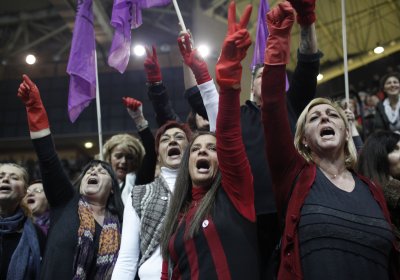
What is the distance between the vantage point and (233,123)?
1.79 m

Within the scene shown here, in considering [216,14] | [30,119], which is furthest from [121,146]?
[216,14]

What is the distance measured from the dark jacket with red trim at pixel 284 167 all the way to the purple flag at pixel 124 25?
1812 mm

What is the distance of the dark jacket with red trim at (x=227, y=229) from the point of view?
1.70 meters

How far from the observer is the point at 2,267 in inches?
103

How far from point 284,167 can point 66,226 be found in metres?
1.26

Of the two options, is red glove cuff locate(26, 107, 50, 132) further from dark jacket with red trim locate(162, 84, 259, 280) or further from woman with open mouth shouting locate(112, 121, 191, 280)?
dark jacket with red trim locate(162, 84, 259, 280)

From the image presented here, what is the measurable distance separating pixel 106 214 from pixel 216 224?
4.00 ft

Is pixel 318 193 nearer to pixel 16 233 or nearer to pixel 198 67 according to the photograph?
pixel 198 67

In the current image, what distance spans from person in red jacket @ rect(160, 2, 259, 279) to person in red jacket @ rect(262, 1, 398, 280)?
12cm

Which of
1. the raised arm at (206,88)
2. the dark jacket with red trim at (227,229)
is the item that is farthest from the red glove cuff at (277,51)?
the raised arm at (206,88)

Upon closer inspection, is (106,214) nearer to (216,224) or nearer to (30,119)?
(30,119)

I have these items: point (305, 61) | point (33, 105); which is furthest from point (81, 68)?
point (305, 61)

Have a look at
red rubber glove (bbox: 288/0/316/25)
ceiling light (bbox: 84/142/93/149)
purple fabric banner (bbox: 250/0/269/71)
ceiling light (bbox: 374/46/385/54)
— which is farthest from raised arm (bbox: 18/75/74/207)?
ceiling light (bbox: 84/142/93/149)

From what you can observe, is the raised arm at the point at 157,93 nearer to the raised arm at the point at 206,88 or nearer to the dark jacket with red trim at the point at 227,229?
the raised arm at the point at 206,88
